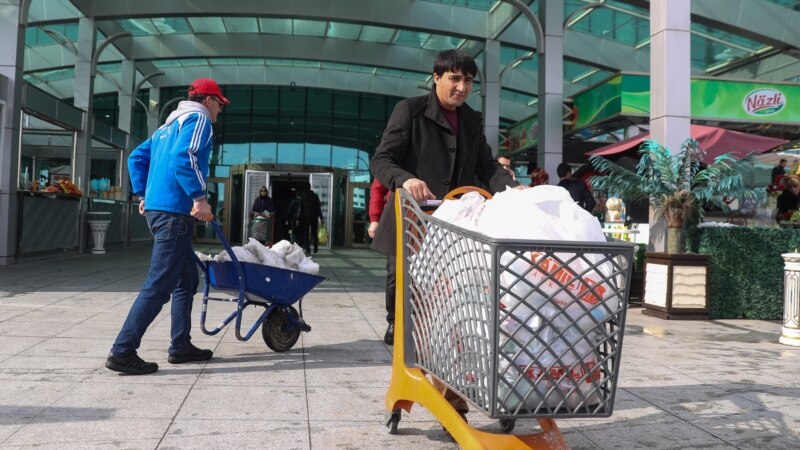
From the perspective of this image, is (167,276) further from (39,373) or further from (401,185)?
(401,185)

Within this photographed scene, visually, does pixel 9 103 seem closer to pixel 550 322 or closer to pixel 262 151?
pixel 550 322

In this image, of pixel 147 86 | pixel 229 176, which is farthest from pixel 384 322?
pixel 147 86

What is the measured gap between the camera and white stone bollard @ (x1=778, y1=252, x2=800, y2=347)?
5.76 metres

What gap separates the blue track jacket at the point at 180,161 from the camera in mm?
3900

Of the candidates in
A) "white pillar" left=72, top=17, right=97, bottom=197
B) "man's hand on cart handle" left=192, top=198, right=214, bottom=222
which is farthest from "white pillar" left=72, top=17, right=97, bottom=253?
"man's hand on cart handle" left=192, top=198, right=214, bottom=222

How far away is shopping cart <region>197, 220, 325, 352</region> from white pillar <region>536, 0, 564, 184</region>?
9.54 m

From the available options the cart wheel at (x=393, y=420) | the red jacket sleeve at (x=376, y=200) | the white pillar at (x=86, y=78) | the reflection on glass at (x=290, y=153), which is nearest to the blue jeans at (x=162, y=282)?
the red jacket sleeve at (x=376, y=200)

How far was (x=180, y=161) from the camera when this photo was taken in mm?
3902

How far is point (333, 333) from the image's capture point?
555 cm

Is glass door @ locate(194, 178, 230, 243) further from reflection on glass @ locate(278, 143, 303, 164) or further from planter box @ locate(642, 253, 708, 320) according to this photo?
planter box @ locate(642, 253, 708, 320)

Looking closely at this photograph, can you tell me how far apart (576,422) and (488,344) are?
145 cm

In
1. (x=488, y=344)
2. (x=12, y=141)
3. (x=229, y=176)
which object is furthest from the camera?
(x=229, y=176)

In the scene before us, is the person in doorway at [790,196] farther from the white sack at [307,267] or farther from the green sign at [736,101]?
the white sack at [307,267]

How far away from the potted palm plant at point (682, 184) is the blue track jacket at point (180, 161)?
16.3 feet
